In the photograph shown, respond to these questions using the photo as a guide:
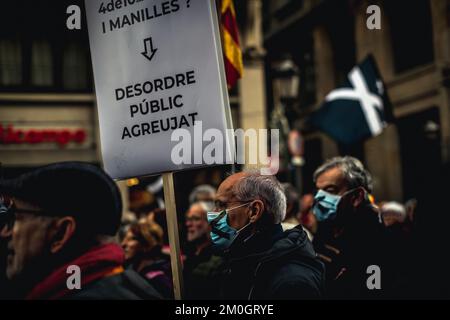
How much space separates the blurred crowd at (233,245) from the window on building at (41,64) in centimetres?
1054

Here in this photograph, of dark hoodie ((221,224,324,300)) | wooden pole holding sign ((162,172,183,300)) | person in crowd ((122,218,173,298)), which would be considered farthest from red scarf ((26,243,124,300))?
person in crowd ((122,218,173,298))

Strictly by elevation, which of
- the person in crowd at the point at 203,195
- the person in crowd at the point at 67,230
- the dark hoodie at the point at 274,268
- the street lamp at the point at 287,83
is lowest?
the dark hoodie at the point at 274,268

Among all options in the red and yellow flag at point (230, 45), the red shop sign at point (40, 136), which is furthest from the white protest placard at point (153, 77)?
the red shop sign at point (40, 136)

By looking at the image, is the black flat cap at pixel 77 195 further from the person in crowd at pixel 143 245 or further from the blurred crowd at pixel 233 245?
the person in crowd at pixel 143 245

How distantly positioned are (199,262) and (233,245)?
84.0 inches

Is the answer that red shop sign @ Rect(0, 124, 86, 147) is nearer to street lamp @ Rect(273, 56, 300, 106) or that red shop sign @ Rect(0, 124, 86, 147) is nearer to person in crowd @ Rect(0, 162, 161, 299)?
street lamp @ Rect(273, 56, 300, 106)

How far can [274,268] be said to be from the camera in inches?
115

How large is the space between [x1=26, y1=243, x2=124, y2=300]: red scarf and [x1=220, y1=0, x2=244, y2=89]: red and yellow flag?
3505 millimetres

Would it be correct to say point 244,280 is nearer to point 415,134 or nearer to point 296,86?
point 296,86

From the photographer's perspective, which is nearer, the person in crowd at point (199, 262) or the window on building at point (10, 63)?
the person in crowd at point (199, 262)

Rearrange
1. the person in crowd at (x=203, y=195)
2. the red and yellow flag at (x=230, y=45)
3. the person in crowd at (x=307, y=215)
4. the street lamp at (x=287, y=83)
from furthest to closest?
1. the street lamp at (x=287, y=83)
2. the person in crowd at (x=203, y=195)
3. the person in crowd at (x=307, y=215)
4. the red and yellow flag at (x=230, y=45)

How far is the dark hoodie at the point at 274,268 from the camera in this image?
2764 mm

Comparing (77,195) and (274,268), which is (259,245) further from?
(77,195)

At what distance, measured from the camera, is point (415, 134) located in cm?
1688
